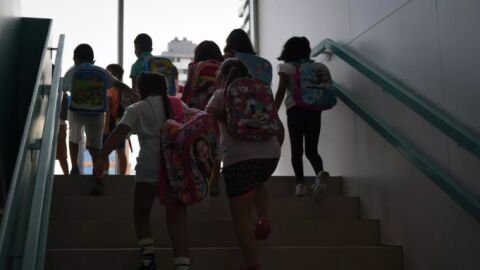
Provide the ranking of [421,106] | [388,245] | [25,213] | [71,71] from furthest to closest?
1. [71,71]
2. [388,245]
3. [421,106]
4. [25,213]

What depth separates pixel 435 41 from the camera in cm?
372

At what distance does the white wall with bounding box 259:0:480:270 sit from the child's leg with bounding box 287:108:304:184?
491mm

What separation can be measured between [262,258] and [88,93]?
231 centimetres

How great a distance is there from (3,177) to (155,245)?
85.3 inches

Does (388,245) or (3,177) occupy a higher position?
(3,177)

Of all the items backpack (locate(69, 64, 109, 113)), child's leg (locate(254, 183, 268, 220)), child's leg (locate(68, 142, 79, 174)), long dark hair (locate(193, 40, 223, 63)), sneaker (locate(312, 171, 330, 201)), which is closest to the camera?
child's leg (locate(254, 183, 268, 220))

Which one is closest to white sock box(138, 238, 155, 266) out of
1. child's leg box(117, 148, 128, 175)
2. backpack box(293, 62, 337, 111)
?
backpack box(293, 62, 337, 111)

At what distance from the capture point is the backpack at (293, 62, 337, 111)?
4828 mm

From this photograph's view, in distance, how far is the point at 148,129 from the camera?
11.3 ft

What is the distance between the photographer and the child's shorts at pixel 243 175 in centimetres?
338

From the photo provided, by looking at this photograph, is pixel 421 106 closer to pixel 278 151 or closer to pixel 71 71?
pixel 278 151

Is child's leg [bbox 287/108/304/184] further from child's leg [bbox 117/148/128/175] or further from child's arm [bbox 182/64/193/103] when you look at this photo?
child's leg [bbox 117/148/128/175]

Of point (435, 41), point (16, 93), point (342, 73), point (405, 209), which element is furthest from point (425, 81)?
point (16, 93)

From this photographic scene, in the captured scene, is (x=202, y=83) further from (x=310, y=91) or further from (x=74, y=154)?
(x=74, y=154)
